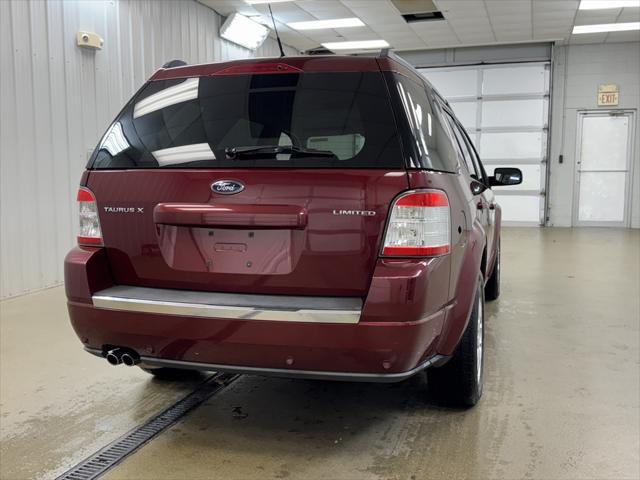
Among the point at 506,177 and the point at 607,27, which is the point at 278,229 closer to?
the point at 506,177

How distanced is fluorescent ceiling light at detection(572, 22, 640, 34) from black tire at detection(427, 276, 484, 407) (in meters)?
9.49

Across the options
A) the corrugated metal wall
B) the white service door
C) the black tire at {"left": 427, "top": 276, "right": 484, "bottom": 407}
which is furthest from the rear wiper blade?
the white service door

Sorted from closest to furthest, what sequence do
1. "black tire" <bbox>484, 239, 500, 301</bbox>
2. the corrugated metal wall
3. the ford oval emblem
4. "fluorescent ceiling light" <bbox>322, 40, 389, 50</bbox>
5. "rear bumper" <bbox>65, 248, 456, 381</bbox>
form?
"rear bumper" <bbox>65, 248, 456, 381</bbox>
the ford oval emblem
"black tire" <bbox>484, 239, 500, 301</bbox>
the corrugated metal wall
"fluorescent ceiling light" <bbox>322, 40, 389, 50</bbox>

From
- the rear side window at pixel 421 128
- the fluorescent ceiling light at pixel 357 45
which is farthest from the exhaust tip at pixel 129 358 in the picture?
the fluorescent ceiling light at pixel 357 45

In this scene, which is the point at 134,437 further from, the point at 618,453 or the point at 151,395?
the point at 618,453

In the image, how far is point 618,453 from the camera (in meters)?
2.29

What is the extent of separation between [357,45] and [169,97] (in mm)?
10222

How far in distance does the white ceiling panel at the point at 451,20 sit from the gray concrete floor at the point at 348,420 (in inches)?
251

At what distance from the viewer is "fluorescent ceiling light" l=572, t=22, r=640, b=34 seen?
33.5ft

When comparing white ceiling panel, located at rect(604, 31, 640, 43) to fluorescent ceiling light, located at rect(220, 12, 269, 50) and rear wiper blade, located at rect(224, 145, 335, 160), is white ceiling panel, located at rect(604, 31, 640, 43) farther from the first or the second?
rear wiper blade, located at rect(224, 145, 335, 160)

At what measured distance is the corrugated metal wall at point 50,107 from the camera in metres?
5.12

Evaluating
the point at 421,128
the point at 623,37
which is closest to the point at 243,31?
the point at 623,37

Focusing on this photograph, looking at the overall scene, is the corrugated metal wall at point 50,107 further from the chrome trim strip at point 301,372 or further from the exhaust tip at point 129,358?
the chrome trim strip at point 301,372

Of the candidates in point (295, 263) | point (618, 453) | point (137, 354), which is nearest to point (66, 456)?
point (137, 354)
